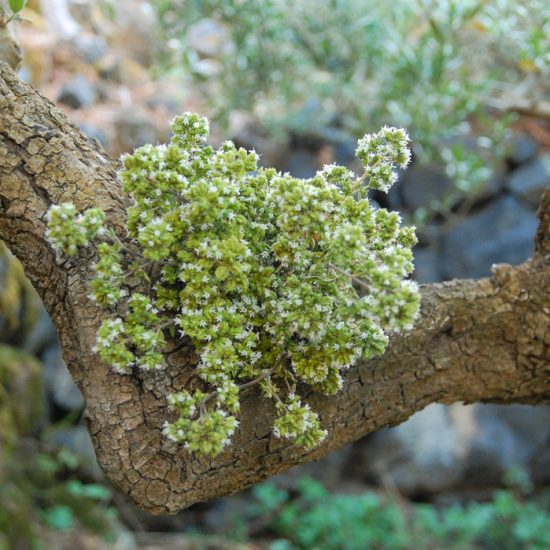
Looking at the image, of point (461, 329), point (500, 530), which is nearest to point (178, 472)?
point (461, 329)

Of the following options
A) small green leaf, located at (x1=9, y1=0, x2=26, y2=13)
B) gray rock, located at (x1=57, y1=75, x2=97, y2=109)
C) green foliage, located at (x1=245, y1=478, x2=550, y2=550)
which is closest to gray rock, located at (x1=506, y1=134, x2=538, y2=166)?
green foliage, located at (x1=245, y1=478, x2=550, y2=550)

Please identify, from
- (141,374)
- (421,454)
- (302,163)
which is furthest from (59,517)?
(141,374)

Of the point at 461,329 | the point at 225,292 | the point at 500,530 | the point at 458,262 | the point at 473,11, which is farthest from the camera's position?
the point at 458,262

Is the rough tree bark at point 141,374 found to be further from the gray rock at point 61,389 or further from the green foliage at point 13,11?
the gray rock at point 61,389

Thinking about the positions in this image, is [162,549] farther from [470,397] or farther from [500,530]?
[470,397]

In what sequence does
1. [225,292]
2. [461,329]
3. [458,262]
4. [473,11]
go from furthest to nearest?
[458,262]
[473,11]
[461,329]
[225,292]

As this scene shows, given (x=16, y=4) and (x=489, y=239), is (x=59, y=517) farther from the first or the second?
(x=489, y=239)

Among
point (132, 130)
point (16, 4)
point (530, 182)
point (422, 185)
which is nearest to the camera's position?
point (16, 4)
